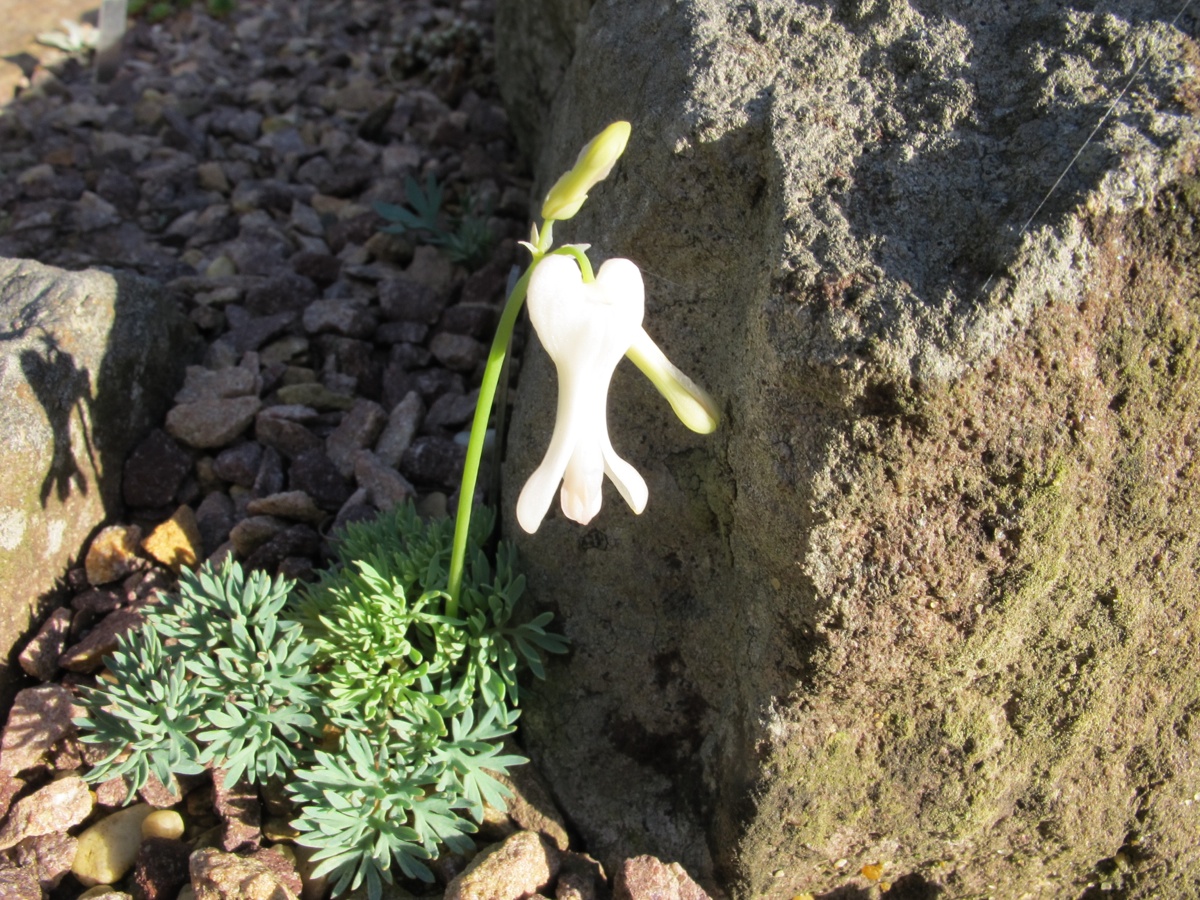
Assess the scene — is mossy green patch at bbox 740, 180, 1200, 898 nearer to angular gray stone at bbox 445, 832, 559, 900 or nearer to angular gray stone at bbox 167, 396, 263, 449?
angular gray stone at bbox 445, 832, 559, 900

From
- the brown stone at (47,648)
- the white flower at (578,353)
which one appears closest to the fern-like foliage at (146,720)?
the brown stone at (47,648)

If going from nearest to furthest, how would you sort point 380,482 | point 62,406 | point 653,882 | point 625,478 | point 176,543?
point 625,478, point 653,882, point 62,406, point 176,543, point 380,482

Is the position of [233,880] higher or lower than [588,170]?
lower

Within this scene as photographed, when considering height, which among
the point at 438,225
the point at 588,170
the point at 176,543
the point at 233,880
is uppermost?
the point at 588,170

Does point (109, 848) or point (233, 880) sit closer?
point (233, 880)

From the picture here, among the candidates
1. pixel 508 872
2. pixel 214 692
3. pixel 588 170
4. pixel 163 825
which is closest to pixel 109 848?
pixel 163 825

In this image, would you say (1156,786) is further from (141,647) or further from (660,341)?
(141,647)

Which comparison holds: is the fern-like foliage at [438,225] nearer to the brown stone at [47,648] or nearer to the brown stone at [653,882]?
the brown stone at [47,648]

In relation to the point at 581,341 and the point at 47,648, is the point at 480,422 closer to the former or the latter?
the point at 581,341
